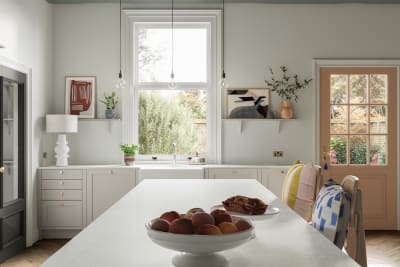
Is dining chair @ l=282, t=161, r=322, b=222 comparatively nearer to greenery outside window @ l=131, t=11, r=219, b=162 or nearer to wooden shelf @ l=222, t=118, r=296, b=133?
wooden shelf @ l=222, t=118, r=296, b=133

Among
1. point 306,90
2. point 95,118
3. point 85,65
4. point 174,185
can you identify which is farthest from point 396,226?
point 85,65

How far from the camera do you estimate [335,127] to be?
5.56 m

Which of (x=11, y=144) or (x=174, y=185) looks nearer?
(x=174, y=185)

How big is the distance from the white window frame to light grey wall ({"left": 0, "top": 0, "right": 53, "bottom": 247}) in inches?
37.0

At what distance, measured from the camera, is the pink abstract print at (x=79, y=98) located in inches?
217

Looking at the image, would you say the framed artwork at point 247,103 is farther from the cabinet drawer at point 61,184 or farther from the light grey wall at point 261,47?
the cabinet drawer at point 61,184

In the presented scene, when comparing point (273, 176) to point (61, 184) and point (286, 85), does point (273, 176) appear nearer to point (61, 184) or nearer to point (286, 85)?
point (286, 85)

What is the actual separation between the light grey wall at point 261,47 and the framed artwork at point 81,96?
0.08 m

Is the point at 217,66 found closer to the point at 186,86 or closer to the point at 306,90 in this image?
the point at 186,86

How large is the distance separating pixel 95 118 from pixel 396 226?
13.3ft

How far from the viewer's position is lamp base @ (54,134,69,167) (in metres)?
5.21

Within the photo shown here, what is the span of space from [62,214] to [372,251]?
11.4ft

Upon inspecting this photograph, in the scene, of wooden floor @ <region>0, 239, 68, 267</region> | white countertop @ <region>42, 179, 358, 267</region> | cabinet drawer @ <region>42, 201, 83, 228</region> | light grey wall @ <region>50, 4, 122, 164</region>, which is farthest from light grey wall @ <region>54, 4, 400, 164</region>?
white countertop @ <region>42, 179, 358, 267</region>

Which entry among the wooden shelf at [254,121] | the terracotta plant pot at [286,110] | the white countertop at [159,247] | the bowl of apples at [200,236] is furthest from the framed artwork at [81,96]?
the bowl of apples at [200,236]
